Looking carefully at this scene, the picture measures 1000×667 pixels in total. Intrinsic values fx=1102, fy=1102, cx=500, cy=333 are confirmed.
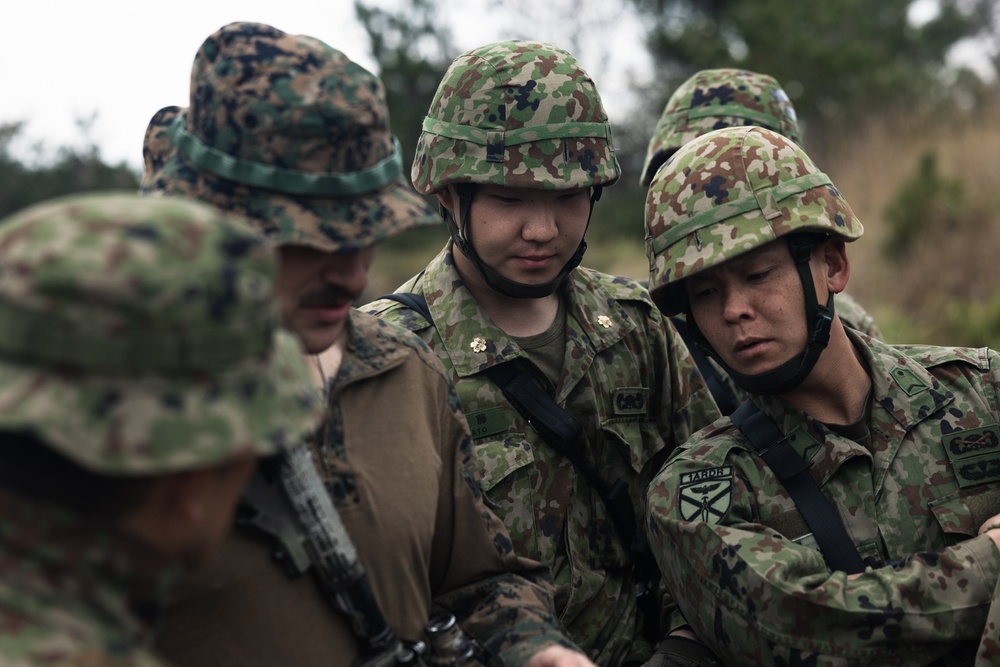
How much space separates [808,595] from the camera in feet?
9.84

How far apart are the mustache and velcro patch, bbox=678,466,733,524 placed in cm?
137

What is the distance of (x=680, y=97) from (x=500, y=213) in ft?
7.75

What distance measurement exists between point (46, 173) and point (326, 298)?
478 inches

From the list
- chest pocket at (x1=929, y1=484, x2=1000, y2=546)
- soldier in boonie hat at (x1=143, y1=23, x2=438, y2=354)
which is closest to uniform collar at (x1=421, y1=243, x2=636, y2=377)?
chest pocket at (x1=929, y1=484, x2=1000, y2=546)

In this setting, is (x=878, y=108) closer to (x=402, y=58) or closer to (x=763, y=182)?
(x=402, y=58)

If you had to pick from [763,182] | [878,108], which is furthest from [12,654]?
[878,108]

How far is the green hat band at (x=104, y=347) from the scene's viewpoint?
1561 millimetres

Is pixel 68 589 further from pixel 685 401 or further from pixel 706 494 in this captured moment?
pixel 685 401

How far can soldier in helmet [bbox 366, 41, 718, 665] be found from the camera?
3.84 metres

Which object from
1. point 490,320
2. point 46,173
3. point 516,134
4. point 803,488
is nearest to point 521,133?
point 516,134

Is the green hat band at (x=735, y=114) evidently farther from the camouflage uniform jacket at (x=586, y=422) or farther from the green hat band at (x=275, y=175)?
the green hat band at (x=275, y=175)

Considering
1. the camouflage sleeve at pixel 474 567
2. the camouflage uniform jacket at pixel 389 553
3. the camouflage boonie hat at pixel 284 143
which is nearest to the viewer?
the camouflage uniform jacket at pixel 389 553

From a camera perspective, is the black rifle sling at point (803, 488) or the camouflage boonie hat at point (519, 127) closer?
the black rifle sling at point (803, 488)

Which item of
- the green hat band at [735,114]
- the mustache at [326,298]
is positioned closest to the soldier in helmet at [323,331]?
the mustache at [326,298]
